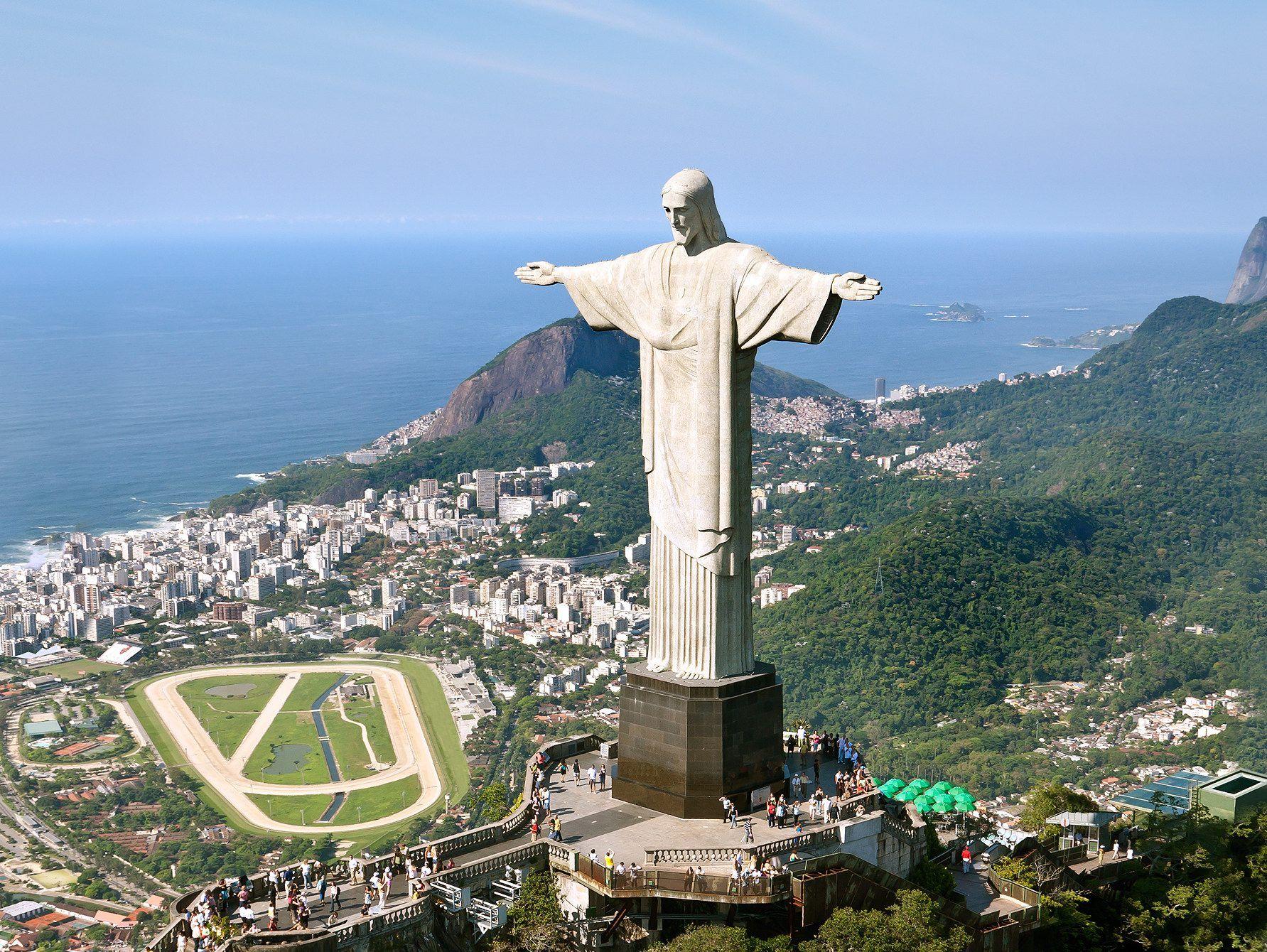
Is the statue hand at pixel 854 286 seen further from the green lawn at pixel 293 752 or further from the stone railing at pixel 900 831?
the green lawn at pixel 293 752

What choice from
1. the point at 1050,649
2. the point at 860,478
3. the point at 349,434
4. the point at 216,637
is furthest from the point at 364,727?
the point at 349,434

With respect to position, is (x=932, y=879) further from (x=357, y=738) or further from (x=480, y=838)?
(x=357, y=738)

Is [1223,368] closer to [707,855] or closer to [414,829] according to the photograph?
[414,829]

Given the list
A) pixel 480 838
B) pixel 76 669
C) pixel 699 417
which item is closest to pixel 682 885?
pixel 480 838

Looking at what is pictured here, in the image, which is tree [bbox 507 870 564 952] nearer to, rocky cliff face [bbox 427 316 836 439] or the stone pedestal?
the stone pedestal

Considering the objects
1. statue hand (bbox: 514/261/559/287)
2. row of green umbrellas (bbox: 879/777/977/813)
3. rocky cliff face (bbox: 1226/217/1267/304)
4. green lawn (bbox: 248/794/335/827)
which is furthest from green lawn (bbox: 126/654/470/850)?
rocky cliff face (bbox: 1226/217/1267/304)

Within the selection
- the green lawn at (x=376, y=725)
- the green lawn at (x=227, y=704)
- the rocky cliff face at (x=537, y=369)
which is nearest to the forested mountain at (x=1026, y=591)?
the green lawn at (x=376, y=725)
